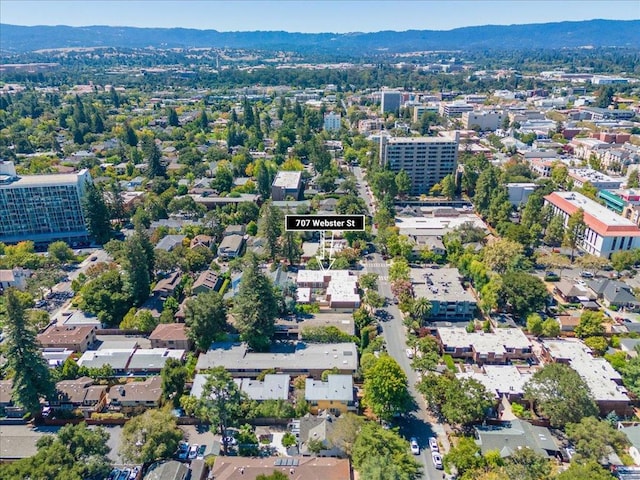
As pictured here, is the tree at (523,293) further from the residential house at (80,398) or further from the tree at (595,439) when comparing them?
the residential house at (80,398)

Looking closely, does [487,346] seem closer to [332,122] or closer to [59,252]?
[59,252]

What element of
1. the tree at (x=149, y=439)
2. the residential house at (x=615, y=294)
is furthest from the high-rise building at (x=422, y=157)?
the tree at (x=149, y=439)

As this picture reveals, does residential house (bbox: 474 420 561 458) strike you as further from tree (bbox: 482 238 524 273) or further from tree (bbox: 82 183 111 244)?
tree (bbox: 82 183 111 244)

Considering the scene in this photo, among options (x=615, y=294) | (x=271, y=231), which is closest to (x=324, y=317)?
(x=271, y=231)

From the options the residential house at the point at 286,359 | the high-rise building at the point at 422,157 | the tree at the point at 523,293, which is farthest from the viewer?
the high-rise building at the point at 422,157

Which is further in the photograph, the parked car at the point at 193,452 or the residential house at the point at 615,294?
the residential house at the point at 615,294

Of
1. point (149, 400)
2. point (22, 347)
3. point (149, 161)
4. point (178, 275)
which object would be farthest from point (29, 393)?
point (149, 161)

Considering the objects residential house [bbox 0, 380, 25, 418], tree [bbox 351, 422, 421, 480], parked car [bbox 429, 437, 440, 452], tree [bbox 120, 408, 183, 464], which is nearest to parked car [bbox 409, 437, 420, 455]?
parked car [bbox 429, 437, 440, 452]
